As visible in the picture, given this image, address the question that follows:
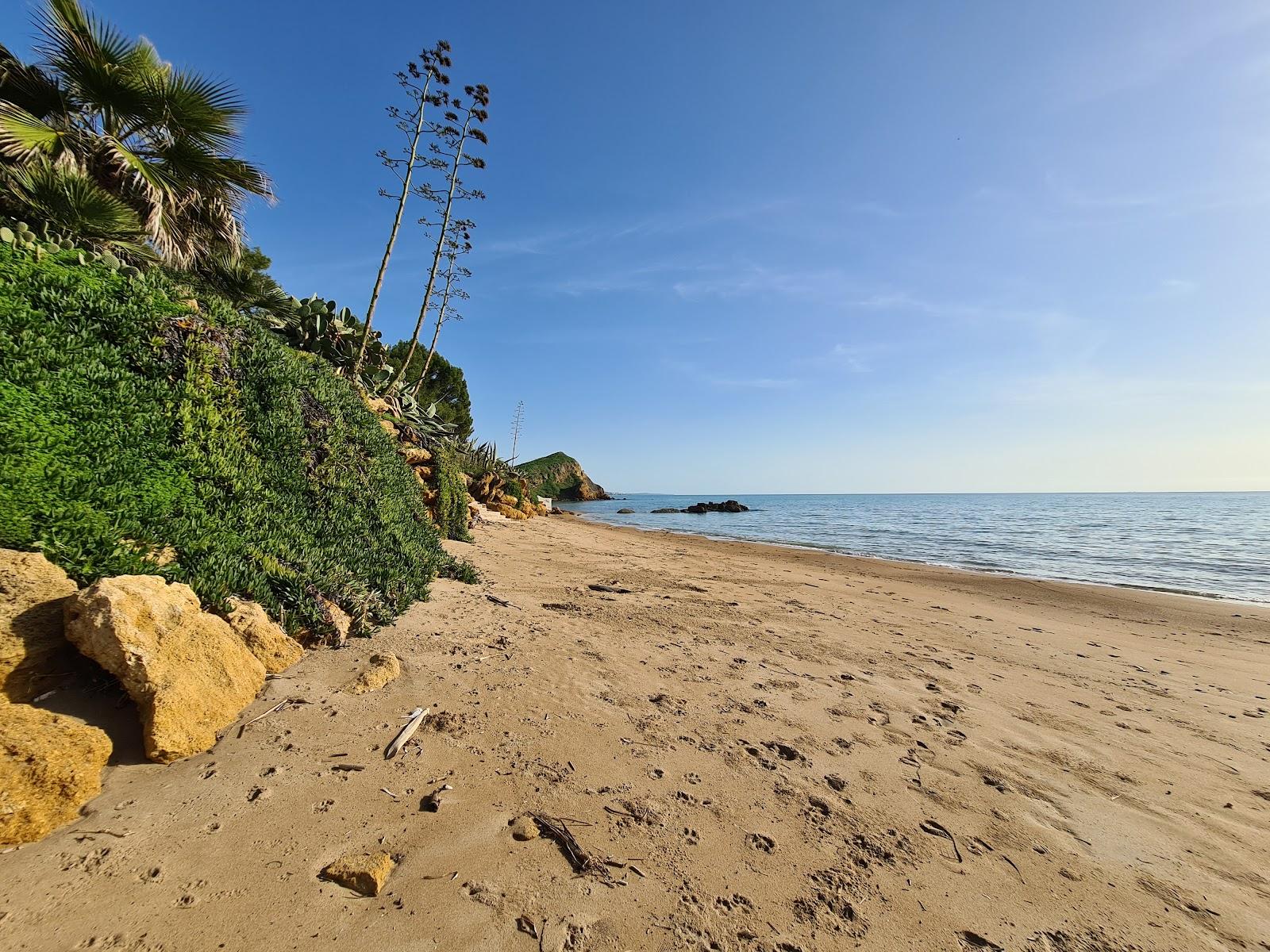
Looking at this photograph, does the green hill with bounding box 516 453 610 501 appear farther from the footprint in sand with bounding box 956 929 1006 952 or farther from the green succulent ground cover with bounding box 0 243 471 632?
the footprint in sand with bounding box 956 929 1006 952

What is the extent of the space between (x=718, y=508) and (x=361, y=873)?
59.6 metres

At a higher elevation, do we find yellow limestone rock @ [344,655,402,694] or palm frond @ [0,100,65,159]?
palm frond @ [0,100,65,159]

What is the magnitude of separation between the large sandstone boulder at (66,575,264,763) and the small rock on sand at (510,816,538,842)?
68.0 inches

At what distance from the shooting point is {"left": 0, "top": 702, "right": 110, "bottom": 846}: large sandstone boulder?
1.98 m

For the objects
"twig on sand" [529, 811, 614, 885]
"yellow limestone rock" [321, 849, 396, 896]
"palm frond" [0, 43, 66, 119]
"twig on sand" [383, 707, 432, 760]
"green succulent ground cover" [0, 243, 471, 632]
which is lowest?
"twig on sand" [529, 811, 614, 885]

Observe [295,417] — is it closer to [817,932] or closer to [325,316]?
[817,932]

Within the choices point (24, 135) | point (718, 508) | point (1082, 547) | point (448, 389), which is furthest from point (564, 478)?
point (24, 135)

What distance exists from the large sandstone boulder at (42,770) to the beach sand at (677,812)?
0.11 metres

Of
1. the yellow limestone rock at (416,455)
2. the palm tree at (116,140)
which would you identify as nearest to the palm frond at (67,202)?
the palm tree at (116,140)

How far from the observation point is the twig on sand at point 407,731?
9.74 feet

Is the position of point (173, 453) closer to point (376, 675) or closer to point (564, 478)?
point (376, 675)

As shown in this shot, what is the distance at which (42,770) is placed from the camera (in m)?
2.09

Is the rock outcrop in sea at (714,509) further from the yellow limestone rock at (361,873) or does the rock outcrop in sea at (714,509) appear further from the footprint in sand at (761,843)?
the yellow limestone rock at (361,873)

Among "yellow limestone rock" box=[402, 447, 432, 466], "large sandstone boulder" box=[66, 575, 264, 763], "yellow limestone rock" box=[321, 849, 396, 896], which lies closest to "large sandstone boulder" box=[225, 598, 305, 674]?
"large sandstone boulder" box=[66, 575, 264, 763]
